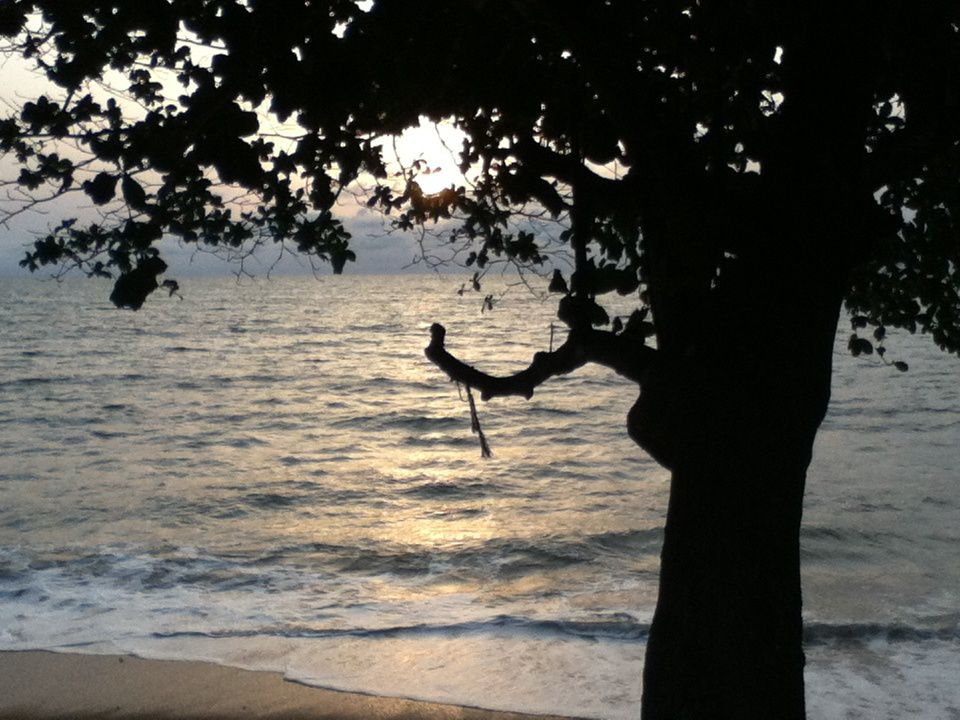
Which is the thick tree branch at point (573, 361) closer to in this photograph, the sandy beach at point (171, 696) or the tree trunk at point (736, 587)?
the tree trunk at point (736, 587)

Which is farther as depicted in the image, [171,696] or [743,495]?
[171,696]

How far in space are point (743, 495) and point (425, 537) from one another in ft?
38.1

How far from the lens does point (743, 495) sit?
3.88 meters

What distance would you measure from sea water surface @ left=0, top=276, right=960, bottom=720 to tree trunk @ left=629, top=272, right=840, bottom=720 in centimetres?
398

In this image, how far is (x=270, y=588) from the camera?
1206cm

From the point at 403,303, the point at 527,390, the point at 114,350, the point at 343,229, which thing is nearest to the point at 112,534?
the point at 343,229

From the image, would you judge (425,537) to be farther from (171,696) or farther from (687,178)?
(687,178)

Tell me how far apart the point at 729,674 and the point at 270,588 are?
908 centimetres

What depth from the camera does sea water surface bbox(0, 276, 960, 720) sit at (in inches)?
358

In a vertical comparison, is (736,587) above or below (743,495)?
below

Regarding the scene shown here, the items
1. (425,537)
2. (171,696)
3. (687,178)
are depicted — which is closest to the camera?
(687,178)

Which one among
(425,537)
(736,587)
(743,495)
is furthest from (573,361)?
(425,537)

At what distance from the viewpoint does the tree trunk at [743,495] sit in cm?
388

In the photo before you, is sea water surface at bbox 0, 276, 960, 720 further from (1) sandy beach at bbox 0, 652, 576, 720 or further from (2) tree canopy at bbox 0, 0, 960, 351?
(2) tree canopy at bbox 0, 0, 960, 351
